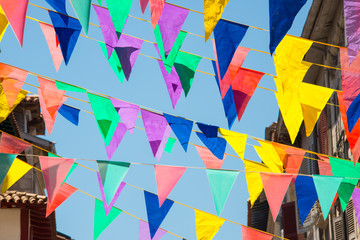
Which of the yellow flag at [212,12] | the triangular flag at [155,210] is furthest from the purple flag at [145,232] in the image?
the yellow flag at [212,12]

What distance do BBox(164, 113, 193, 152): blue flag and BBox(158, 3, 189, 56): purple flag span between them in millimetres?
2029

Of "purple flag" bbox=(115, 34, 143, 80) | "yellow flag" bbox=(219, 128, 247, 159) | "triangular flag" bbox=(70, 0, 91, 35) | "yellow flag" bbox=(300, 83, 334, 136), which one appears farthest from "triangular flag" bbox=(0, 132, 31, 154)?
"yellow flag" bbox=(300, 83, 334, 136)

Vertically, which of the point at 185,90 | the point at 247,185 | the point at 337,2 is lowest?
the point at 247,185

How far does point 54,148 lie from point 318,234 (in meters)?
10.7

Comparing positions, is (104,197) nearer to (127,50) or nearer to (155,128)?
(155,128)

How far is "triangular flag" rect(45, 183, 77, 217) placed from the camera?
15.1 meters

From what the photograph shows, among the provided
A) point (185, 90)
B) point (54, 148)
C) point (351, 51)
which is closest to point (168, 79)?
point (185, 90)

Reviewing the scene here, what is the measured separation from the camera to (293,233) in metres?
28.6

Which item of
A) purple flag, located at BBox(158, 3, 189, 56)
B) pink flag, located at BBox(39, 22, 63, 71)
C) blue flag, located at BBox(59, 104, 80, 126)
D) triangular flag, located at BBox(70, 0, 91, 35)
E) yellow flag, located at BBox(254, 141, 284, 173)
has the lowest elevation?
blue flag, located at BBox(59, 104, 80, 126)

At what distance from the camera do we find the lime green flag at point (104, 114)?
595 inches

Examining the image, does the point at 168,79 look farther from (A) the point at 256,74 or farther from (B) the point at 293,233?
(B) the point at 293,233

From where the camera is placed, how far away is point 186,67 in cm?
1442

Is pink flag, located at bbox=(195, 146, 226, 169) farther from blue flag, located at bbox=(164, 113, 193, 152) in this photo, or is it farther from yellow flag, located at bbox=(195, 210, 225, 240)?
yellow flag, located at bbox=(195, 210, 225, 240)

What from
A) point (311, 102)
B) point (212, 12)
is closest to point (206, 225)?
point (311, 102)
